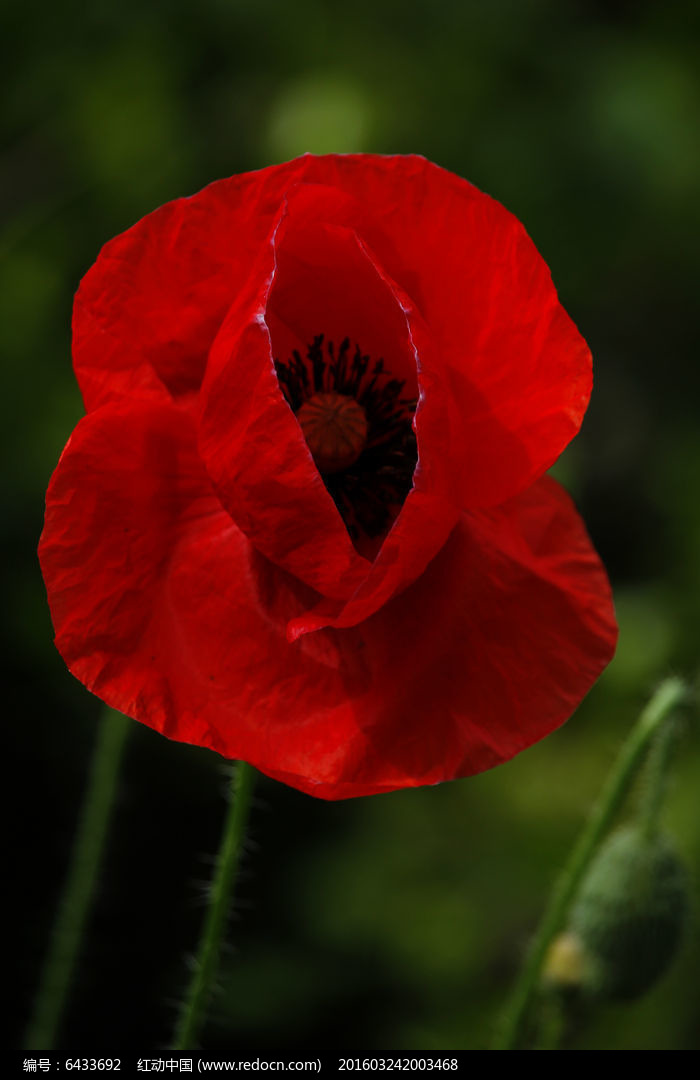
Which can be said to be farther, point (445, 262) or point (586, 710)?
point (586, 710)

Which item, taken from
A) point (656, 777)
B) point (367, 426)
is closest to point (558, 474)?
point (656, 777)

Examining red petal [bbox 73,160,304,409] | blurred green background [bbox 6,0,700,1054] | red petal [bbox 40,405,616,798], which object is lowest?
blurred green background [bbox 6,0,700,1054]

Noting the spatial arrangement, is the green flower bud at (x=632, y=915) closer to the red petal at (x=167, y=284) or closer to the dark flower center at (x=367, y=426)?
the dark flower center at (x=367, y=426)

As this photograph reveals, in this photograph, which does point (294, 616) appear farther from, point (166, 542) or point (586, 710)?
point (586, 710)

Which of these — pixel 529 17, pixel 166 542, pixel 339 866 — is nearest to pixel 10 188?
pixel 529 17

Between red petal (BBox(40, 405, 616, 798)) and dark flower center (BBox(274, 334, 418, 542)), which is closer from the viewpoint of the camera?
red petal (BBox(40, 405, 616, 798))

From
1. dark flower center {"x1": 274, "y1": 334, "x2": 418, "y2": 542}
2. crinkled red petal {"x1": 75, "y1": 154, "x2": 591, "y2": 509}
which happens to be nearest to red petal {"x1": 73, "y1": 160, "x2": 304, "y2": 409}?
crinkled red petal {"x1": 75, "y1": 154, "x2": 591, "y2": 509}

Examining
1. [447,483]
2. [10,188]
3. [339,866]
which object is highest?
[447,483]

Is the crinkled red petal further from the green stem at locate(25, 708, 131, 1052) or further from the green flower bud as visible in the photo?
the green flower bud
